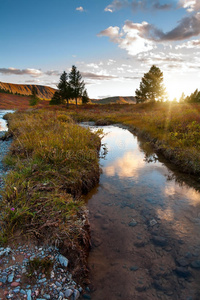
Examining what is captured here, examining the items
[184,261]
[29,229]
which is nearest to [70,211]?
[29,229]

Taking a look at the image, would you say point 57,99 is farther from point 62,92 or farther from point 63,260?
point 63,260

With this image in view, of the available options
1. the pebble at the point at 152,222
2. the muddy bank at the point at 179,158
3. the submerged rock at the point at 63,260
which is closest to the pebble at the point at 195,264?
the pebble at the point at 152,222

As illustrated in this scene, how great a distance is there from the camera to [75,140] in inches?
292

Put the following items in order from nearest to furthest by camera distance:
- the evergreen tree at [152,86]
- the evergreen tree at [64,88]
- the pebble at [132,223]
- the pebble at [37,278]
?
the pebble at [37,278], the pebble at [132,223], the evergreen tree at [152,86], the evergreen tree at [64,88]

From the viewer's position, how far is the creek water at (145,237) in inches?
118

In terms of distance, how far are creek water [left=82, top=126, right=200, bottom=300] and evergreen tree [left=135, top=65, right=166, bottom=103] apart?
151 feet

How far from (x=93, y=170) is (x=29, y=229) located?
3.90 meters

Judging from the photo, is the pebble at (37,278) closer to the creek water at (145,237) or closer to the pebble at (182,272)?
the creek water at (145,237)

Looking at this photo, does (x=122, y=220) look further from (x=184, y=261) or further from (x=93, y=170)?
(x=93, y=170)

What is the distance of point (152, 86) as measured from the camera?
48125mm

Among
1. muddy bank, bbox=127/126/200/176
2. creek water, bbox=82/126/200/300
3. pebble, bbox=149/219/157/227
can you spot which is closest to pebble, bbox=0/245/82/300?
creek water, bbox=82/126/200/300

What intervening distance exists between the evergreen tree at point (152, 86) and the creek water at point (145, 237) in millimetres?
45935

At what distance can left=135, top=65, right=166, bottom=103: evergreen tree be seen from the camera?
155 ft

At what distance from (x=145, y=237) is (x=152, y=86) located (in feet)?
165
